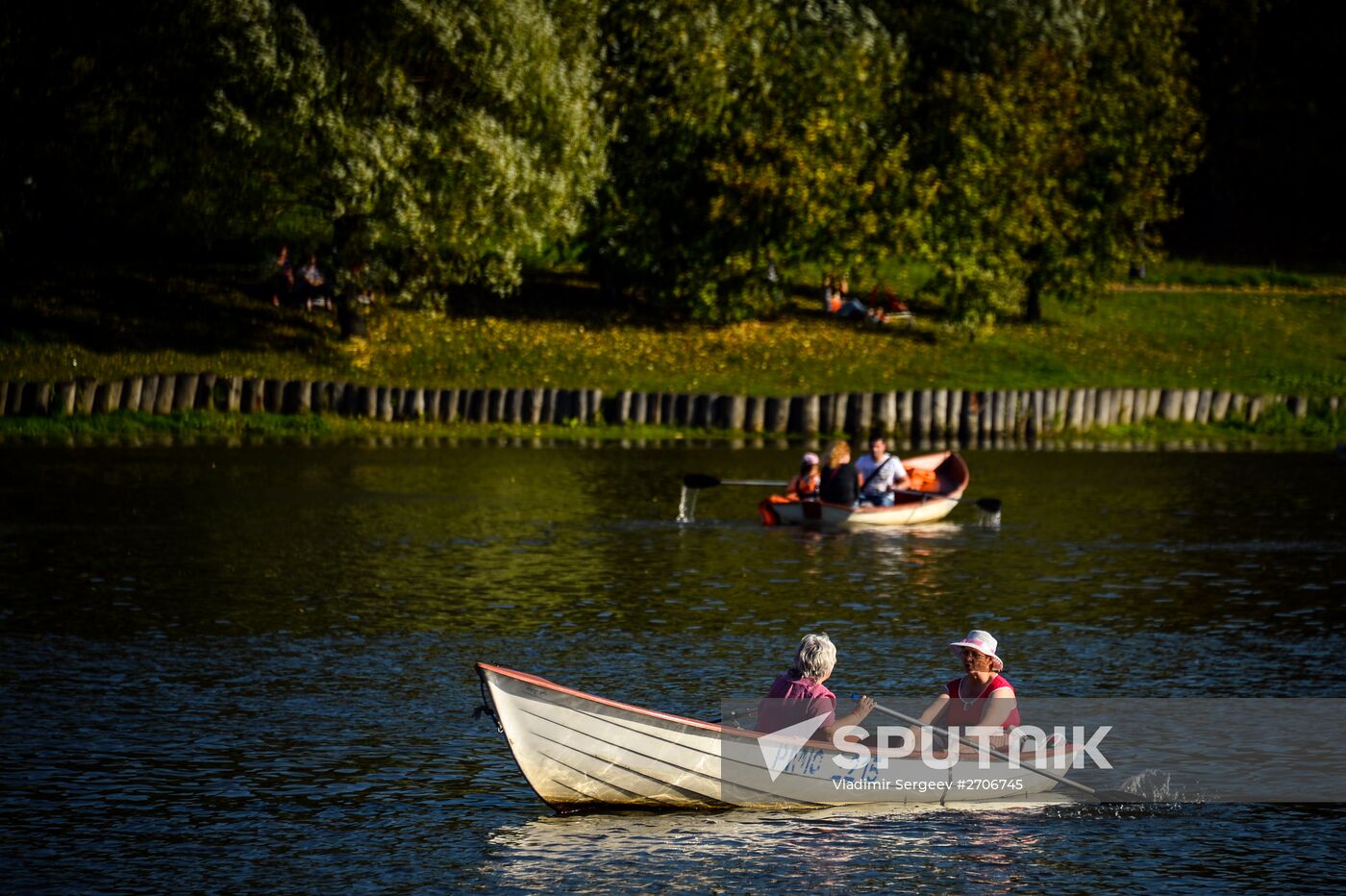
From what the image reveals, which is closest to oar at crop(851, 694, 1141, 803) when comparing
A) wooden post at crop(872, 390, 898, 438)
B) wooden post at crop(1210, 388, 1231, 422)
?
wooden post at crop(872, 390, 898, 438)

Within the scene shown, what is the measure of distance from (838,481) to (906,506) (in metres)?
1.73

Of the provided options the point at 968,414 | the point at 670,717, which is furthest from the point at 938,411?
the point at 670,717

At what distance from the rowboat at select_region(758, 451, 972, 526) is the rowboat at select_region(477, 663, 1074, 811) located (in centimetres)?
1870

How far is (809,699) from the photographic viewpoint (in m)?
15.7

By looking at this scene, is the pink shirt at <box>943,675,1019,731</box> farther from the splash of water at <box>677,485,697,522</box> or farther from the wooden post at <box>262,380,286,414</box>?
the wooden post at <box>262,380,286,414</box>

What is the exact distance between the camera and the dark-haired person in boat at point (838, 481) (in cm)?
3491

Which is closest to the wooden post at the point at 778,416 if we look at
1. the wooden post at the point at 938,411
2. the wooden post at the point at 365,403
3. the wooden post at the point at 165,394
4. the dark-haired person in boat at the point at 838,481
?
the wooden post at the point at 938,411

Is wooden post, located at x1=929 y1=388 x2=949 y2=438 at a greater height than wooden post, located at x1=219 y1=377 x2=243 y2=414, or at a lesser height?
greater

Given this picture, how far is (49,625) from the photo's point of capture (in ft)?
78.2

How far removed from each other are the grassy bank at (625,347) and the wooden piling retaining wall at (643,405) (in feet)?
7.87

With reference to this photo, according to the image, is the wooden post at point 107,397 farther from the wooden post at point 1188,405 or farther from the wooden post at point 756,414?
the wooden post at point 1188,405

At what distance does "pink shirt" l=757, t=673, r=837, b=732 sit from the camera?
615 inches

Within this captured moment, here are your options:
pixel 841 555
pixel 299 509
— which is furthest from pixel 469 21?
pixel 841 555

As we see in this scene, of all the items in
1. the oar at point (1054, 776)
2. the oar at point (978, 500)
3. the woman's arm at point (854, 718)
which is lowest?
the oar at point (978, 500)
